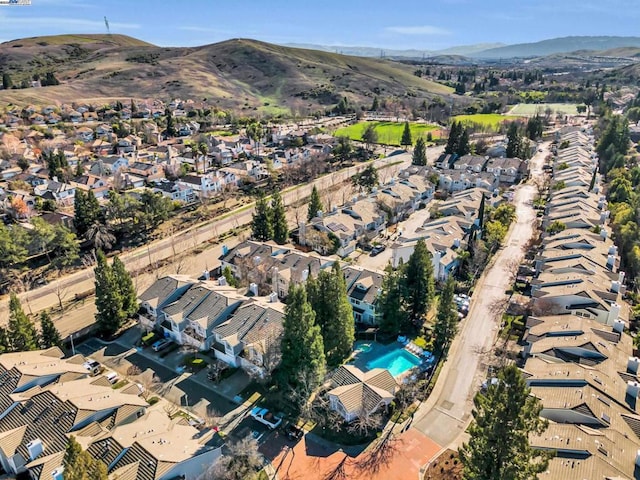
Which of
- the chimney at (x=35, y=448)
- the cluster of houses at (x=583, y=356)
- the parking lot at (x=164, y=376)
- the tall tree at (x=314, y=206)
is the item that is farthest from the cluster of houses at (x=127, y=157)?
the cluster of houses at (x=583, y=356)

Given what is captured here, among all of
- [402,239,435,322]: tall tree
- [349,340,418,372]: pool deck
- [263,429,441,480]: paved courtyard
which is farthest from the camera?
[402,239,435,322]: tall tree

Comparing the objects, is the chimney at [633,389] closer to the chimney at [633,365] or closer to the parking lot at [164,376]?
the chimney at [633,365]

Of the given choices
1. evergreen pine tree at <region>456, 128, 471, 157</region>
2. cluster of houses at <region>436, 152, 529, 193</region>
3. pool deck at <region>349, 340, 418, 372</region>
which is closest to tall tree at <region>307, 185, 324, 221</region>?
pool deck at <region>349, 340, 418, 372</region>

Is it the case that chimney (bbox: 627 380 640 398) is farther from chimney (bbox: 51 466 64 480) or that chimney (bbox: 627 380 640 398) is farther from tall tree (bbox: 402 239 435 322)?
chimney (bbox: 51 466 64 480)

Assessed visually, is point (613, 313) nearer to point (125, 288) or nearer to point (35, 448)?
point (125, 288)

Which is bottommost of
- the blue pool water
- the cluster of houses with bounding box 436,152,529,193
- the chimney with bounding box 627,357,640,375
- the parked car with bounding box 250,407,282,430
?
the parked car with bounding box 250,407,282,430

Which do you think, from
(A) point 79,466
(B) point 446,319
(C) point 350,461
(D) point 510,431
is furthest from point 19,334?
(D) point 510,431

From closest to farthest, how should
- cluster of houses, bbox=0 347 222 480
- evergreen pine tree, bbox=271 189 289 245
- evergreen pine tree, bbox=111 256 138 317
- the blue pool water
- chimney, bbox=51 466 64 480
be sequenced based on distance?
chimney, bbox=51 466 64 480 → cluster of houses, bbox=0 347 222 480 → the blue pool water → evergreen pine tree, bbox=111 256 138 317 → evergreen pine tree, bbox=271 189 289 245
